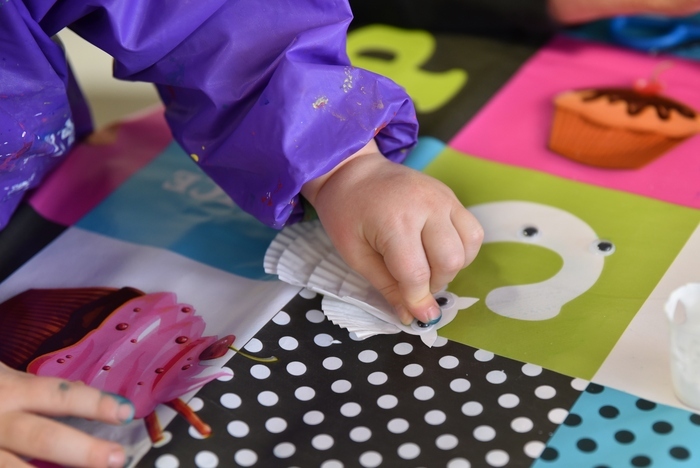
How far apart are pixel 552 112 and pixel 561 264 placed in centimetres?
23

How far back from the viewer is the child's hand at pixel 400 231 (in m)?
0.53

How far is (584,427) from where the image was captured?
0.46m

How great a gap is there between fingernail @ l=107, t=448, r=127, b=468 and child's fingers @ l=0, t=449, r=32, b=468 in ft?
0.16

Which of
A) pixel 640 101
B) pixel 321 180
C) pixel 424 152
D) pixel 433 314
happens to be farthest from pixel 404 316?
pixel 640 101

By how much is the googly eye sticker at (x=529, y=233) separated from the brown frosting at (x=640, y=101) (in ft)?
0.65

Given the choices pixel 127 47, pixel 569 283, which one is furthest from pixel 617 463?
pixel 127 47

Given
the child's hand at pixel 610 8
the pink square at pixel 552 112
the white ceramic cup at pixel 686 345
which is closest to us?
the white ceramic cup at pixel 686 345

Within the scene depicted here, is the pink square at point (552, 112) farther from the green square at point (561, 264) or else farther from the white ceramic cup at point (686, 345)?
the white ceramic cup at point (686, 345)

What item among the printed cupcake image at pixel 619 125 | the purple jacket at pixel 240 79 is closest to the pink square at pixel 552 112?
the printed cupcake image at pixel 619 125

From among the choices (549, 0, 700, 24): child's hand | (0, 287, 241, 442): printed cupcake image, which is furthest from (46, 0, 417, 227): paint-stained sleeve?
(549, 0, 700, 24): child's hand

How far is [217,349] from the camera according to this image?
0.54 m

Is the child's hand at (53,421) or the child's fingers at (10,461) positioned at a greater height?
the child's hand at (53,421)

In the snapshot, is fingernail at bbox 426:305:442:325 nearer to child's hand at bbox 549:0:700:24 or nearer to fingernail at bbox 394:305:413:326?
fingernail at bbox 394:305:413:326

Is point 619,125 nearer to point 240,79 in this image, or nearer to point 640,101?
point 640,101
